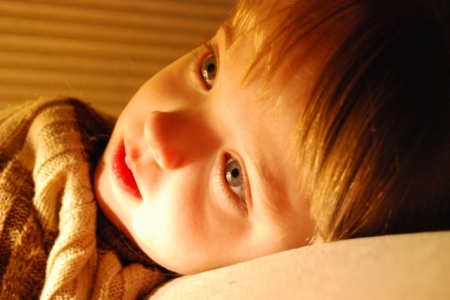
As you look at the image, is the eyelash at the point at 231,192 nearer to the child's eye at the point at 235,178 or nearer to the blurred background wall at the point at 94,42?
the child's eye at the point at 235,178

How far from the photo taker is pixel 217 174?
0.60 m

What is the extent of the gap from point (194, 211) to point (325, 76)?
0.79 feet

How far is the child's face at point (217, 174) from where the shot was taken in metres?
0.55

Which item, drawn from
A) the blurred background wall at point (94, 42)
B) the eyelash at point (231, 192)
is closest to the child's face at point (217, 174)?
the eyelash at point (231, 192)

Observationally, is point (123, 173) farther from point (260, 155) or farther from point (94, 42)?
point (94, 42)

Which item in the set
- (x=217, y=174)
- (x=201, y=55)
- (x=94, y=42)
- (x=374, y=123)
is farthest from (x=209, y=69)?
(x=94, y=42)

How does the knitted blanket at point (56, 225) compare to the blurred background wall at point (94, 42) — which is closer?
the knitted blanket at point (56, 225)

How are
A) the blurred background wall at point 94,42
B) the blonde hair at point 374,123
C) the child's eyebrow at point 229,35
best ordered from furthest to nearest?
the blurred background wall at point 94,42 → the child's eyebrow at point 229,35 → the blonde hair at point 374,123

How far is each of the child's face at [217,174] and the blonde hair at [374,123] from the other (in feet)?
0.10

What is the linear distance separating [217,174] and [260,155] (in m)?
0.08

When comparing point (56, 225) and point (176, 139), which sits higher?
point (176, 139)

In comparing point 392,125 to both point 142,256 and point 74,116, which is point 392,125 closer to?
point 142,256

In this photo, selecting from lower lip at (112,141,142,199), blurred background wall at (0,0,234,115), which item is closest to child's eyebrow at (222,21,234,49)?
lower lip at (112,141,142,199)

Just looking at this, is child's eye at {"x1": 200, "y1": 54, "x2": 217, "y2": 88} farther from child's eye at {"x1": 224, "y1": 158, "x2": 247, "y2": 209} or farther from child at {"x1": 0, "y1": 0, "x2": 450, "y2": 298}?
→ child's eye at {"x1": 224, "y1": 158, "x2": 247, "y2": 209}
